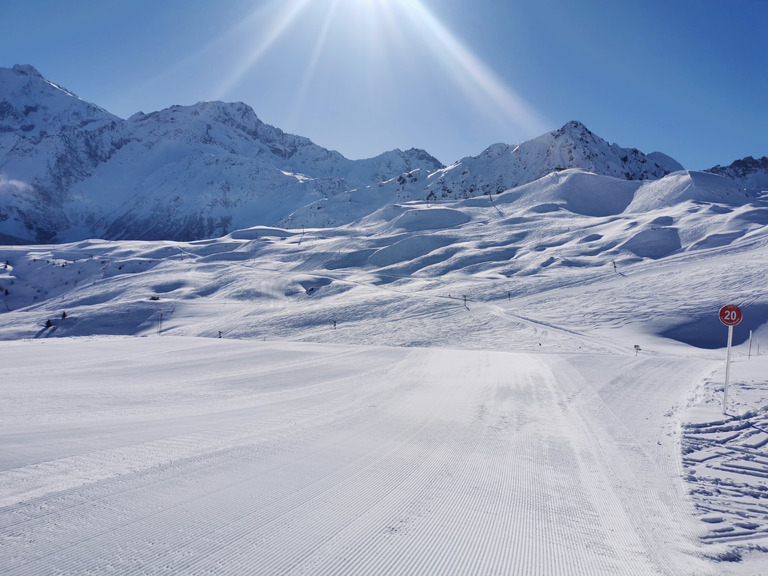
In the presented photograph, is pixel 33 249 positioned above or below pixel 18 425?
above

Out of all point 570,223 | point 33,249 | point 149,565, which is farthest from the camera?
point 33,249

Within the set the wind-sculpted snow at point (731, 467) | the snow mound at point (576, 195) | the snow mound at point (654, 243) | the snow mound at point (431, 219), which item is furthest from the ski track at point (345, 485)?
the snow mound at point (576, 195)

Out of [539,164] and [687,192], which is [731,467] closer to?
[687,192]

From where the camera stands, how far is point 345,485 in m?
5.01

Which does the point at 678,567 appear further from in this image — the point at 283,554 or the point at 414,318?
the point at 414,318

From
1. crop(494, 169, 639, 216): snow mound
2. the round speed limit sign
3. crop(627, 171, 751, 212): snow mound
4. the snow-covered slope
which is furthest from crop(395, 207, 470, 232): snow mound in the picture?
the round speed limit sign

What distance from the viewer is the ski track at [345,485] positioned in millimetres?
3604

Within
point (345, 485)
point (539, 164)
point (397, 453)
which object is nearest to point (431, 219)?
point (397, 453)

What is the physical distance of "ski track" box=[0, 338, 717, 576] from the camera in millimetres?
3604

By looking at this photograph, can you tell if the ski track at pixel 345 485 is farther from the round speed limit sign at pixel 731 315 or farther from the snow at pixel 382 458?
the round speed limit sign at pixel 731 315

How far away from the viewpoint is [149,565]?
10.7ft

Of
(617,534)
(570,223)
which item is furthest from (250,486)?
(570,223)

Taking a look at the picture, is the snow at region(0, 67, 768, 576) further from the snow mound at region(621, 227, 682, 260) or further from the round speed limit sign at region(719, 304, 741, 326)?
the snow mound at region(621, 227, 682, 260)

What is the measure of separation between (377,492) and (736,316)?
860 centimetres
